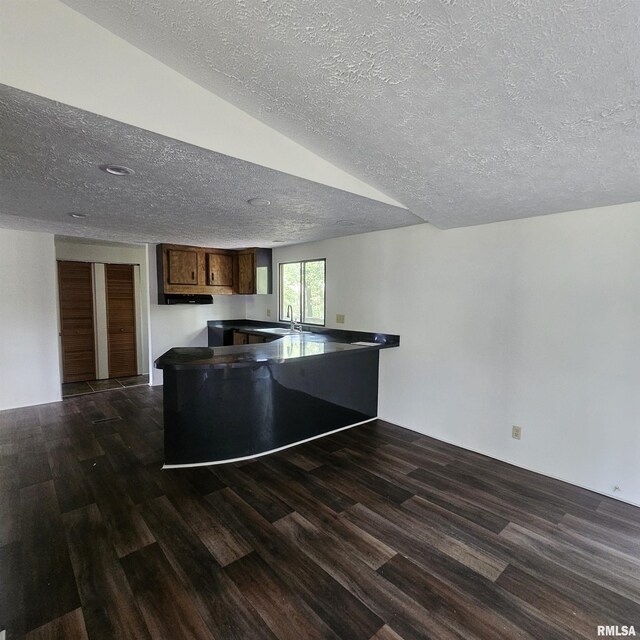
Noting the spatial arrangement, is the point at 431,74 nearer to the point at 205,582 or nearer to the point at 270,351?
the point at 270,351

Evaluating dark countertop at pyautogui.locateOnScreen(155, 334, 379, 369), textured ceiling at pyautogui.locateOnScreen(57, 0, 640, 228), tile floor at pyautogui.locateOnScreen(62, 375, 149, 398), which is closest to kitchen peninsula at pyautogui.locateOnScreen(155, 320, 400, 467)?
dark countertop at pyautogui.locateOnScreen(155, 334, 379, 369)

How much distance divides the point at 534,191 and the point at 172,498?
3.25m

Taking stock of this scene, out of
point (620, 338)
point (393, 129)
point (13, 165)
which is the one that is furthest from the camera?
point (620, 338)

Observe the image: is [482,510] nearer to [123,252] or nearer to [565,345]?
[565,345]

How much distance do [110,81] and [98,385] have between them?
539 centimetres

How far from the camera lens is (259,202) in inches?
107

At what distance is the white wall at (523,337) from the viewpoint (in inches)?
97.1

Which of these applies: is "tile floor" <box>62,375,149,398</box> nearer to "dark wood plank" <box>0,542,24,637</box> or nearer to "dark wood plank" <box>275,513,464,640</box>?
"dark wood plank" <box>0,542,24,637</box>

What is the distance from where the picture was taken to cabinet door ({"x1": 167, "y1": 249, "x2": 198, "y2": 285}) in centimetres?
514

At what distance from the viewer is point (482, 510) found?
2.36 m

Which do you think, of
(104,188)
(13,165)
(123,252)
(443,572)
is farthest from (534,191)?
(123,252)

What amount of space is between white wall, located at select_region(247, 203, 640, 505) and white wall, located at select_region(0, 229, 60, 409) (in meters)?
4.10

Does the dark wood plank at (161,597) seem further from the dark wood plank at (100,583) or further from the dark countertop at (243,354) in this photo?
the dark countertop at (243,354)

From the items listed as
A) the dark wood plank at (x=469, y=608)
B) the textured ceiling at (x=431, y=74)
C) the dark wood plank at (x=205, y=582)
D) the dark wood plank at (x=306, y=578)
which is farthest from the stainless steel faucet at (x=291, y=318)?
the dark wood plank at (x=469, y=608)
